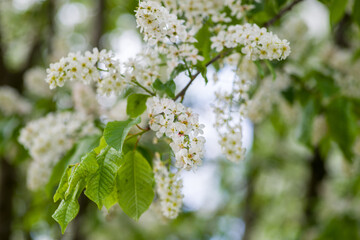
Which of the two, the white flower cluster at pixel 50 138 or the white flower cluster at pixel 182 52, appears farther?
the white flower cluster at pixel 50 138

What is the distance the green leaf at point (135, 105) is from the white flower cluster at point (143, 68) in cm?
9

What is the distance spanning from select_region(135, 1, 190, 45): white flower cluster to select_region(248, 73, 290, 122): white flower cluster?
120 cm

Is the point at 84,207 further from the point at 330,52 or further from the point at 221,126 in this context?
the point at 330,52

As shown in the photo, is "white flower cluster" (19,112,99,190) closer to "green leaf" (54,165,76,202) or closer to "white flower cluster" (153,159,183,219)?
"white flower cluster" (153,159,183,219)

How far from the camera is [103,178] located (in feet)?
4.16

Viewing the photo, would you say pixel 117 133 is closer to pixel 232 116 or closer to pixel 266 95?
pixel 232 116

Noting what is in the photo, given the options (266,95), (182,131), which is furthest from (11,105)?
(182,131)

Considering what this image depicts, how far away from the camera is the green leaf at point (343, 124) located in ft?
7.91

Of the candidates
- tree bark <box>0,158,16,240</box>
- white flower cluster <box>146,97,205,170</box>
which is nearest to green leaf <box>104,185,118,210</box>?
white flower cluster <box>146,97,205,170</box>

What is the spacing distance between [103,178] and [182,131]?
1.06 feet

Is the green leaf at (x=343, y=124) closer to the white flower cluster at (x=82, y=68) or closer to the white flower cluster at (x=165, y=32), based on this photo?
the white flower cluster at (x=165, y=32)

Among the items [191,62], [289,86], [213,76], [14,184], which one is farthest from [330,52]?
[14,184]

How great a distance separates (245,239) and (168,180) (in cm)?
401

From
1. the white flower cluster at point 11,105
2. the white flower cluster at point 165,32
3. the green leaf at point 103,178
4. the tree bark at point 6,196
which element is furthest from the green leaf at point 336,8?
the tree bark at point 6,196
